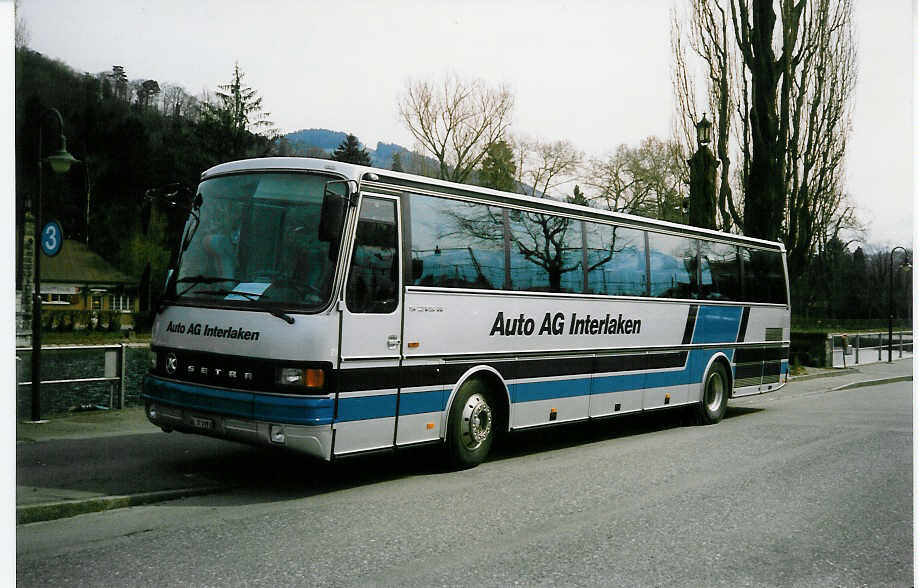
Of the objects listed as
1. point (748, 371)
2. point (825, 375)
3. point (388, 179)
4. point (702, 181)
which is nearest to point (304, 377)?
point (388, 179)

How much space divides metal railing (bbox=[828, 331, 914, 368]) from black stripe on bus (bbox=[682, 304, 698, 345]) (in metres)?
19.2

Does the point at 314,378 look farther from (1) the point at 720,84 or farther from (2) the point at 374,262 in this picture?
(1) the point at 720,84

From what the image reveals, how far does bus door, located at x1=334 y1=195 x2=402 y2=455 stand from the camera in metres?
7.51

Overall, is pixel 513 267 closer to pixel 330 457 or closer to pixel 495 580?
pixel 330 457

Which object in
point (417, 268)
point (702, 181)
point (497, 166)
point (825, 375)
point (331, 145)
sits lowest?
point (825, 375)

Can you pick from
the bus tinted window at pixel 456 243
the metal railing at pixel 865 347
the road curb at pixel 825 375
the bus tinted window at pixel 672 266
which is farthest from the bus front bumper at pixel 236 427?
the metal railing at pixel 865 347

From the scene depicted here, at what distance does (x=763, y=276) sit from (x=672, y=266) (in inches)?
Answer: 141

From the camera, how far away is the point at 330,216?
23.7 feet

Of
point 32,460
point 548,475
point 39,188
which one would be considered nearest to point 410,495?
point 548,475

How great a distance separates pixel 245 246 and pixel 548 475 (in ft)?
12.4

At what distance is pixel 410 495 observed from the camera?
7.64 m

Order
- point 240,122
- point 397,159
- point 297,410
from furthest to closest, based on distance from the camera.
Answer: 1. point 240,122
2. point 397,159
3. point 297,410

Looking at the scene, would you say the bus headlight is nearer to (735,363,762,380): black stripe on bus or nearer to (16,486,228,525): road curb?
(16,486,228,525): road curb

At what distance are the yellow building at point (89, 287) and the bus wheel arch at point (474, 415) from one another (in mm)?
43363
